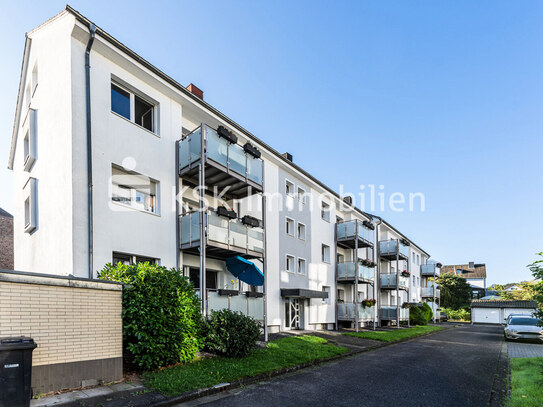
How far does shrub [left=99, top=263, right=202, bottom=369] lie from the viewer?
24.9 ft

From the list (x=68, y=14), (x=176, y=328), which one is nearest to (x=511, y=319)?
(x=176, y=328)

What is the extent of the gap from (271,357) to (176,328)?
3.29 m

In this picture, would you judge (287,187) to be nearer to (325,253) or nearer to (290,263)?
(290,263)

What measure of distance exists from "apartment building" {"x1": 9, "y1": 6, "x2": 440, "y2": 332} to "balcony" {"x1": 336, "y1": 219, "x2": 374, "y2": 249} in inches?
309

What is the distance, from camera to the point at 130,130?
11.2 m

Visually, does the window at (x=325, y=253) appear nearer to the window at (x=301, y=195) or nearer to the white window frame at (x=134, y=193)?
the window at (x=301, y=195)

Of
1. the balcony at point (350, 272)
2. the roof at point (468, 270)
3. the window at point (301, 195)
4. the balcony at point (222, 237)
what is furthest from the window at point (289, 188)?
the roof at point (468, 270)

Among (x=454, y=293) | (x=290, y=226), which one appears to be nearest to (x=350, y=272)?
(x=290, y=226)

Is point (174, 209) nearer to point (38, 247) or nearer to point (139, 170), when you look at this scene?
point (139, 170)

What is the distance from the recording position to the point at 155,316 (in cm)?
775

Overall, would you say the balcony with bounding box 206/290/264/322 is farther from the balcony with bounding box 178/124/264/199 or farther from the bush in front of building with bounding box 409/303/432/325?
the bush in front of building with bounding box 409/303/432/325

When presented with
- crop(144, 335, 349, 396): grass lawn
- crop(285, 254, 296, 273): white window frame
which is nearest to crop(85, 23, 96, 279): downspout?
crop(144, 335, 349, 396): grass lawn

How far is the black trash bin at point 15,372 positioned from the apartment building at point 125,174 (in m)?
3.97

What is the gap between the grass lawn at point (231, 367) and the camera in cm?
686
